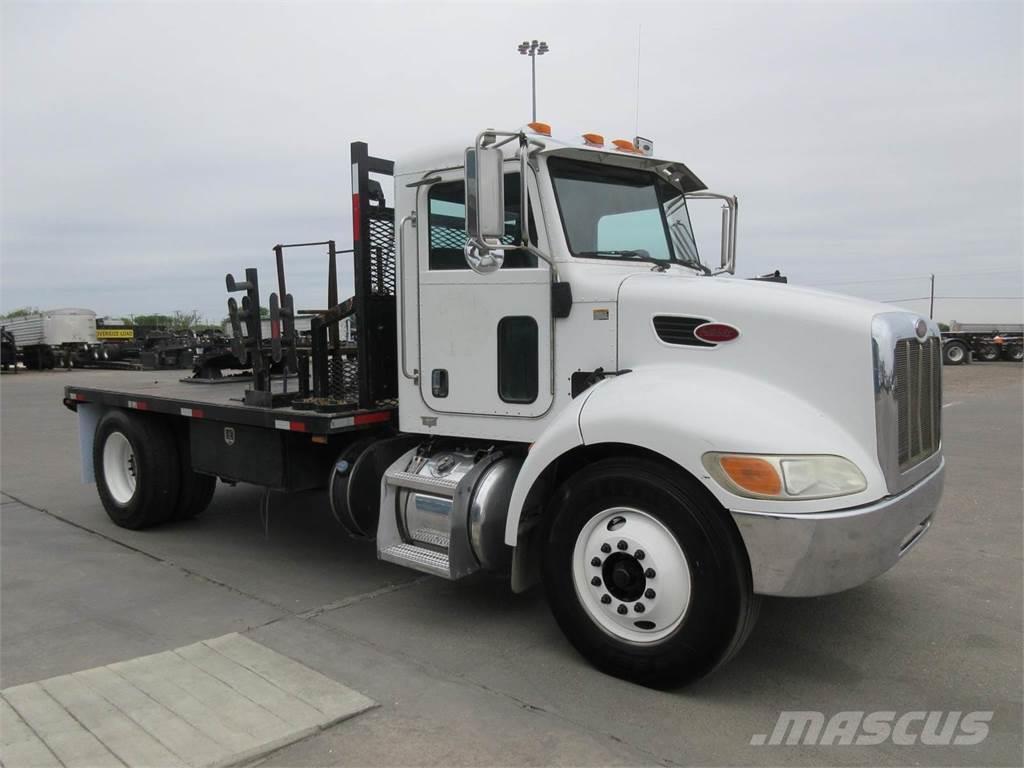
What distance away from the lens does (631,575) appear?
149 inches

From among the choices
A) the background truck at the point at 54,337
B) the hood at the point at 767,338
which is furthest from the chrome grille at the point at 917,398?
the background truck at the point at 54,337

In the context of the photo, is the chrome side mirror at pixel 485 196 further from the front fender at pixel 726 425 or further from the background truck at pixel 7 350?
the background truck at pixel 7 350

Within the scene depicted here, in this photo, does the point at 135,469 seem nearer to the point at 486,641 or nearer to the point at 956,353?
the point at 486,641

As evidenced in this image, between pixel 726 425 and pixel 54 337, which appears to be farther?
pixel 54 337

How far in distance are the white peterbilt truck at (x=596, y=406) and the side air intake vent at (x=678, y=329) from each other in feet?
0.06

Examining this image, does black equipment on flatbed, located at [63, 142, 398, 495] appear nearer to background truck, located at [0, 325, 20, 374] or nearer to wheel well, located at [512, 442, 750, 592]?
wheel well, located at [512, 442, 750, 592]

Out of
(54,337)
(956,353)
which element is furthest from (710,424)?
(54,337)

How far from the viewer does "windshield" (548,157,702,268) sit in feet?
14.8

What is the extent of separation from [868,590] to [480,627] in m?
2.59

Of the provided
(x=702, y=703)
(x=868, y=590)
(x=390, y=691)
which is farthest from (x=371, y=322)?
(x=868, y=590)

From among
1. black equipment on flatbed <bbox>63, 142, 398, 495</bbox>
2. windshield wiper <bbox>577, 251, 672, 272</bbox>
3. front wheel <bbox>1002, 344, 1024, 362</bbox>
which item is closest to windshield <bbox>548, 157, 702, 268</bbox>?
windshield wiper <bbox>577, 251, 672, 272</bbox>

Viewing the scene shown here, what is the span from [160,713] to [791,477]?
295 cm

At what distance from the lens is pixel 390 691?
3.79m

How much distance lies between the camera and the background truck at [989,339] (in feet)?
128
